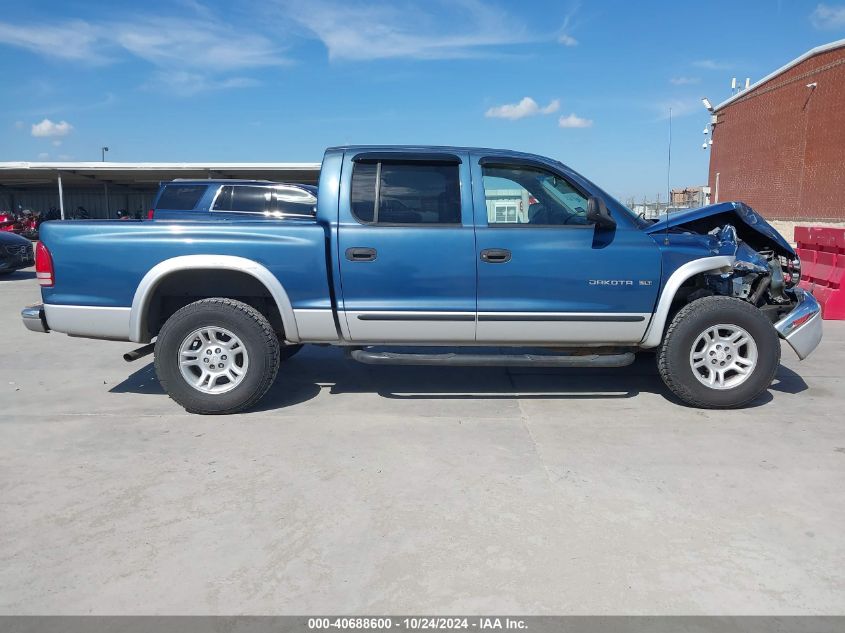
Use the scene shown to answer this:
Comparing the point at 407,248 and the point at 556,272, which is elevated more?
the point at 407,248

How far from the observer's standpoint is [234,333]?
4.77 m

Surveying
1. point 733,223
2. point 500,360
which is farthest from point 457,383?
point 733,223

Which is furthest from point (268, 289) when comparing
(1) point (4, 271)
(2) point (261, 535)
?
(1) point (4, 271)

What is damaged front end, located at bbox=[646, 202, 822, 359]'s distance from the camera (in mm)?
5094

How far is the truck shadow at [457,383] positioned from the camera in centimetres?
534

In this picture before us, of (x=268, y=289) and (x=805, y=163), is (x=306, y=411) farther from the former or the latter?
(x=805, y=163)

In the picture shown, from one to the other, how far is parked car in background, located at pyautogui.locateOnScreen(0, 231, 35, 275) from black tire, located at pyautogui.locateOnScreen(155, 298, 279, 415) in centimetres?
1167

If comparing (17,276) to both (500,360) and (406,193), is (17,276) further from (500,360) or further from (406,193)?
(500,360)

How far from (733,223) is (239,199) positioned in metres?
7.48

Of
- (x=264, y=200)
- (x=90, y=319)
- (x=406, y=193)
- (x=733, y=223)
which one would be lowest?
(x=90, y=319)

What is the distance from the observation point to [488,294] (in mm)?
4789

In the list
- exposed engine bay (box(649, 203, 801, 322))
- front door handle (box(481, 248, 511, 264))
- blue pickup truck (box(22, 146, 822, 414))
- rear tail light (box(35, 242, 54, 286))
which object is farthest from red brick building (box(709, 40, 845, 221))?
rear tail light (box(35, 242, 54, 286))
